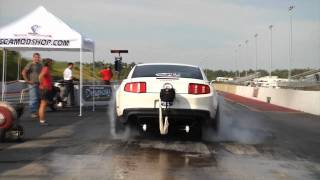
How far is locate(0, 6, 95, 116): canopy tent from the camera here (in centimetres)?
1744

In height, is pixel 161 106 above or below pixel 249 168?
above

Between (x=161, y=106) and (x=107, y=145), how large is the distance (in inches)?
47.0

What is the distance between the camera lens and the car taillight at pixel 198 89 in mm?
10634

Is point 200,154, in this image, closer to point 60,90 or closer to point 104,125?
point 104,125

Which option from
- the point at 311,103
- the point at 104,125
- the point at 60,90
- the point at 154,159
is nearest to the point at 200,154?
the point at 154,159

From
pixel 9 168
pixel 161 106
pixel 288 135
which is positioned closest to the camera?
pixel 9 168

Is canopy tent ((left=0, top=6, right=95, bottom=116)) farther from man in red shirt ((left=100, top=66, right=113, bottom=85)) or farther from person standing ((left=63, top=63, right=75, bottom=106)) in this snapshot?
man in red shirt ((left=100, top=66, right=113, bottom=85))

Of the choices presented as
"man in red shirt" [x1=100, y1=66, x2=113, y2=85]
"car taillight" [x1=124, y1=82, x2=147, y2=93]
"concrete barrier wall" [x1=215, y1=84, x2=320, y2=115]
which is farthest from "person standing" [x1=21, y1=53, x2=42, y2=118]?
"concrete barrier wall" [x1=215, y1=84, x2=320, y2=115]

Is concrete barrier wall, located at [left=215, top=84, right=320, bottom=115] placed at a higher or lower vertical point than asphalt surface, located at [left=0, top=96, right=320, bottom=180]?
higher

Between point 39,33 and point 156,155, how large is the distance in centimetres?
918

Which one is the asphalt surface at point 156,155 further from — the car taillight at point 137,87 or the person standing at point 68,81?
the person standing at point 68,81

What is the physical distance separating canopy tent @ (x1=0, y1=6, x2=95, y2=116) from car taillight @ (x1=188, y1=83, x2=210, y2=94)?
7.73 meters

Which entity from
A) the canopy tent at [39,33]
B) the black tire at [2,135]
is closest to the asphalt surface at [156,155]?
the black tire at [2,135]

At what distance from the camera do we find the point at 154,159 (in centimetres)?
910
